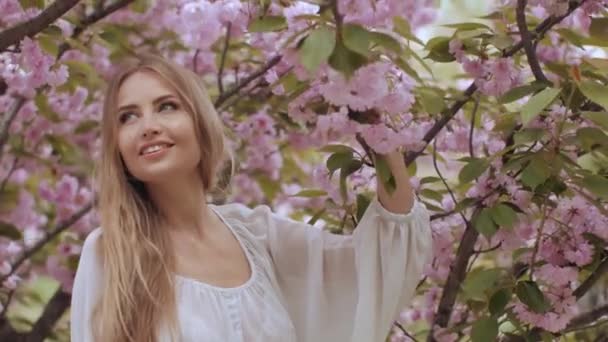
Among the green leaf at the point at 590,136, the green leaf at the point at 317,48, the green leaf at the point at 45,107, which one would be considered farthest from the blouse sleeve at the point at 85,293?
the green leaf at the point at 45,107

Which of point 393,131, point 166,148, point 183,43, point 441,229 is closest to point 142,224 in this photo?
point 166,148

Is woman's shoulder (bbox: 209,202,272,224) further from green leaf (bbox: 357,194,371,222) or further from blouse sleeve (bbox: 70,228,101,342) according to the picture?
blouse sleeve (bbox: 70,228,101,342)

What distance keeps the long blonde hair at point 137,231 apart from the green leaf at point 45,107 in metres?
0.68

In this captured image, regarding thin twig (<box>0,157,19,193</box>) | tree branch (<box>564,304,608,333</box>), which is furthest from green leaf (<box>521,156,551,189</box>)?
thin twig (<box>0,157,19,193</box>)

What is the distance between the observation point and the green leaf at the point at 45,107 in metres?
2.10

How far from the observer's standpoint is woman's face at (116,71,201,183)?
1368mm

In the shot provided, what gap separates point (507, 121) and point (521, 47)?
113 millimetres

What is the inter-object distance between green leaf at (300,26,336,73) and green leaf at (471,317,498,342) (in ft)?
1.94

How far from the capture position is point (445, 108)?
65.2 inches

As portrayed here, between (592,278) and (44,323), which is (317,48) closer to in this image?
(592,278)

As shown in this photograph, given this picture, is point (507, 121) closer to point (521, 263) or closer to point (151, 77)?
point (521, 263)

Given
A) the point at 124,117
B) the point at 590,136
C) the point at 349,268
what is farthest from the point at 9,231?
the point at 590,136

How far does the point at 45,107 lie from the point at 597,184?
118cm

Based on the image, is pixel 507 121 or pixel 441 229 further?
pixel 441 229
